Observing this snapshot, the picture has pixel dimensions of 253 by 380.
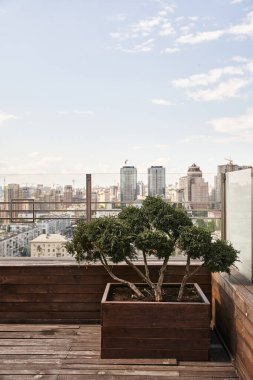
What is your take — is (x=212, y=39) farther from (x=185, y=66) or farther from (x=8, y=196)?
(x=8, y=196)

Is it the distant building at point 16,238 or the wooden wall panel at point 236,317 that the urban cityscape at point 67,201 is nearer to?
the distant building at point 16,238

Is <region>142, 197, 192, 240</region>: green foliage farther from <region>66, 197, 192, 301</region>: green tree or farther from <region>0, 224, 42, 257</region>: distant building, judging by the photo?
<region>0, 224, 42, 257</region>: distant building

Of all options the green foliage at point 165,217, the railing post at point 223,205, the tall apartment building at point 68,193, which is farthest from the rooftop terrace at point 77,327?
the tall apartment building at point 68,193

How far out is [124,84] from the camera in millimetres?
6250

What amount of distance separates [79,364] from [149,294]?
74 cm

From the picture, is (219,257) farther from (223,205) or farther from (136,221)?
(223,205)

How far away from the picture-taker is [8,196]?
499 cm


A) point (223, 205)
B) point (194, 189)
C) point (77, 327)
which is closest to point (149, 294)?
point (77, 327)

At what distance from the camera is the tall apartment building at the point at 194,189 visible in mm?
4539

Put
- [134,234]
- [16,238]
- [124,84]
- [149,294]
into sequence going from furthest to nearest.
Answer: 1. [124,84]
2. [16,238]
3. [149,294]
4. [134,234]

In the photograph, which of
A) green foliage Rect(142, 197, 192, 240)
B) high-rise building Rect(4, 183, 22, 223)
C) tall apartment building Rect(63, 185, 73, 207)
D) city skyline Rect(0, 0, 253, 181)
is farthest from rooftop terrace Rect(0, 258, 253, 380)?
city skyline Rect(0, 0, 253, 181)

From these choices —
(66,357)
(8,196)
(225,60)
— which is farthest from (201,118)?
(66,357)

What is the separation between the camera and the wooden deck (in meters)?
2.41

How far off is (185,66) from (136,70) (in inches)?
32.7
